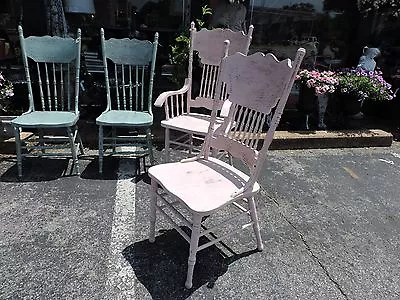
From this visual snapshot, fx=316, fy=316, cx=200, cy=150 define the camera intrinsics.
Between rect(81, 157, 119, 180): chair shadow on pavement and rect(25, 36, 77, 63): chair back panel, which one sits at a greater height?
rect(25, 36, 77, 63): chair back panel

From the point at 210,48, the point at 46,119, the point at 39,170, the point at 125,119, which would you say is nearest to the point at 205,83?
the point at 210,48

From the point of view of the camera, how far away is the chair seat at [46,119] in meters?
2.40

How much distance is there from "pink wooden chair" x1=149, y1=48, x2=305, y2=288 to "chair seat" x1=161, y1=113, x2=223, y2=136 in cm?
40

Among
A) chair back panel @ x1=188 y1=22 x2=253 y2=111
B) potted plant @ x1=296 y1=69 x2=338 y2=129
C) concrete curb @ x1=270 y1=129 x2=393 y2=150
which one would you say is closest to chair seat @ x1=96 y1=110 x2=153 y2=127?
chair back panel @ x1=188 y1=22 x2=253 y2=111

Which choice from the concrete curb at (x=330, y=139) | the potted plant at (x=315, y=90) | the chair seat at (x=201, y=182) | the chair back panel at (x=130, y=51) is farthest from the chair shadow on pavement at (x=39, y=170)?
the potted plant at (x=315, y=90)

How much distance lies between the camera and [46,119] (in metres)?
2.51

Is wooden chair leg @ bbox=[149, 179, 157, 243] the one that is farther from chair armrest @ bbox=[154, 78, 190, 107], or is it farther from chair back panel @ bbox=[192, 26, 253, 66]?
chair back panel @ bbox=[192, 26, 253, 66]

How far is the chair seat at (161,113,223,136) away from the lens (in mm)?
2368

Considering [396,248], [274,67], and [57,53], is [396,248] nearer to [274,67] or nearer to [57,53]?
[274,67]

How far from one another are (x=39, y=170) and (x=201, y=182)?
1.69 meters

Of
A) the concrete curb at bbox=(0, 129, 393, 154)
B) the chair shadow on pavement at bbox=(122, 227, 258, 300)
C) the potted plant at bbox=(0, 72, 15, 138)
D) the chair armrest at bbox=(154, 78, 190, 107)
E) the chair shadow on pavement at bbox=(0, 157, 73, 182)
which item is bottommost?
the chair shadow on pavement at bbox=(122, 227, 258, 300)

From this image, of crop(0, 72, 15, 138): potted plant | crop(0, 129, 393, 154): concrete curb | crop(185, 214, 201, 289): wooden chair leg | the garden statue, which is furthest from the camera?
the garden statue

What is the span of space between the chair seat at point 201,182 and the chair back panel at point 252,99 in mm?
116

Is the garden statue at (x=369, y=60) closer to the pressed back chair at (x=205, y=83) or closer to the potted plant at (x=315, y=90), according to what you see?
Answer: the potted plant at (x=315, y=90)
